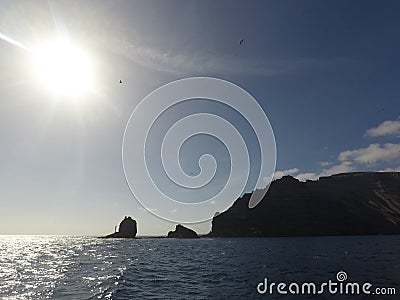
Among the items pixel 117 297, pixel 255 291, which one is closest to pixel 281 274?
pixel 255 291

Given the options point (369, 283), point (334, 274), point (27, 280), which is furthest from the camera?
point (334, 274)

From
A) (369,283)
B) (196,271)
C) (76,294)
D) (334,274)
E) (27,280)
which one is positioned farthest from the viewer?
(196,271)

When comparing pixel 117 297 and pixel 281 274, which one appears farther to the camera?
pixel 281 274

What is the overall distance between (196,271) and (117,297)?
75.5ft

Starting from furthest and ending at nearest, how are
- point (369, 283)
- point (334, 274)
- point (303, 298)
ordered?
point (334, 274) → point (369, 283) → point (303, 298)

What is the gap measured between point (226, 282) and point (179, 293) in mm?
8780

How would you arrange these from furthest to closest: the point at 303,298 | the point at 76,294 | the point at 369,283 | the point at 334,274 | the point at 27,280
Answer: the point at 334,274
the point at 27,280
the point at 369,283
the point at 76,294
the point at 303,298

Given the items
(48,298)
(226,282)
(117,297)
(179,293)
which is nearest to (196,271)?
(226,282)

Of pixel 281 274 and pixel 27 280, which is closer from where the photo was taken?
pixel 27 280

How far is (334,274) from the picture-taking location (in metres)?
51.1

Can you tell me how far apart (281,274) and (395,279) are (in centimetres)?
1497

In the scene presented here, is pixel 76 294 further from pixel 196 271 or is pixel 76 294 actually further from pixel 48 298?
pixel 196 271

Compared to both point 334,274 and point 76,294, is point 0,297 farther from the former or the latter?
point 334,274

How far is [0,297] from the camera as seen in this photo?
3597cm
